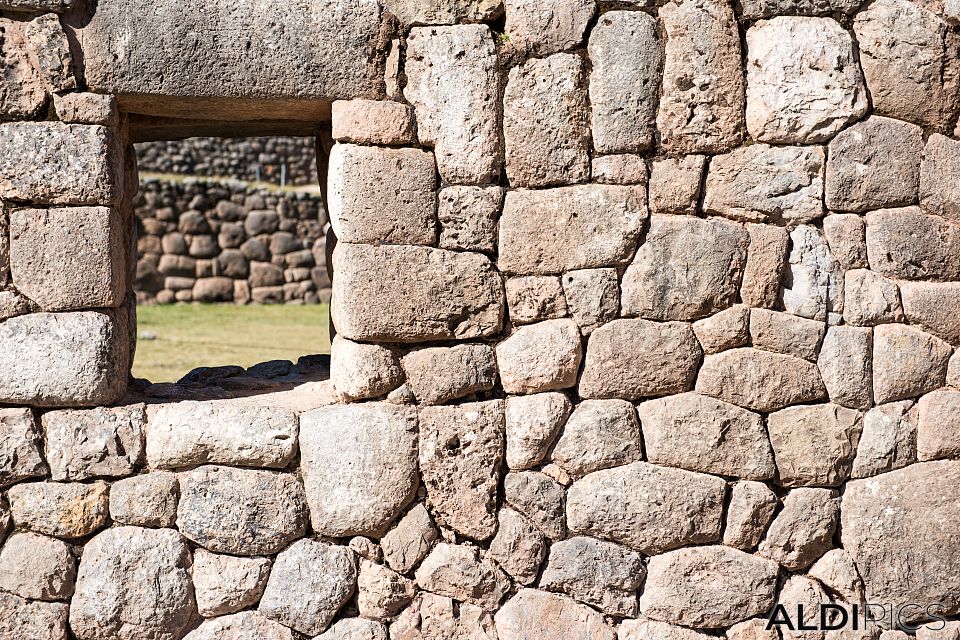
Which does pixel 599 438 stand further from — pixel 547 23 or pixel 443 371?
pixel 547 23

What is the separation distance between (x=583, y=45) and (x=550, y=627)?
2053mm

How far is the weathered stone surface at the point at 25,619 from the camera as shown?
3051 millimetres

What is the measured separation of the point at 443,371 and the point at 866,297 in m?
1.53

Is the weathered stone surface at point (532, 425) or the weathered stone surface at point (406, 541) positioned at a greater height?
the weathered stone surface at point (532, 425)

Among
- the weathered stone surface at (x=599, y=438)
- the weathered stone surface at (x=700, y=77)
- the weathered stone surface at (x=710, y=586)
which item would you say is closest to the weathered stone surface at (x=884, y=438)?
the weathered stone surface at (x=710, y=586)

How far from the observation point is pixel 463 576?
316 centimetres

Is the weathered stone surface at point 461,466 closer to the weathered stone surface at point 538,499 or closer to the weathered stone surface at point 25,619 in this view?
the weathered stone surface at point 538,499

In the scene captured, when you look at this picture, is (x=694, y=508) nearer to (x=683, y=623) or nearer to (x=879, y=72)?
(x=683, y=623)

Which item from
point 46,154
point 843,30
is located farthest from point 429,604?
point 843,30

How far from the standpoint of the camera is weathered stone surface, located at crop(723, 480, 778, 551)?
3189 mm

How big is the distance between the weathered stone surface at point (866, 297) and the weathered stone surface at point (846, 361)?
0.15ft

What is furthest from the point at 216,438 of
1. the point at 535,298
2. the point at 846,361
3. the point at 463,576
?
the point at 846,361

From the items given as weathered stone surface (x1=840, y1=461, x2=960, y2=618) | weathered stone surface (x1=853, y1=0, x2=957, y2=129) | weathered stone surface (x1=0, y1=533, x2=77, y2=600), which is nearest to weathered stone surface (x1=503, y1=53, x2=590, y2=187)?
weathered stone surface (x1=853, y1=0, x2=957, y2=129)

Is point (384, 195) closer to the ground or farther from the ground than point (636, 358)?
farther from the ground
